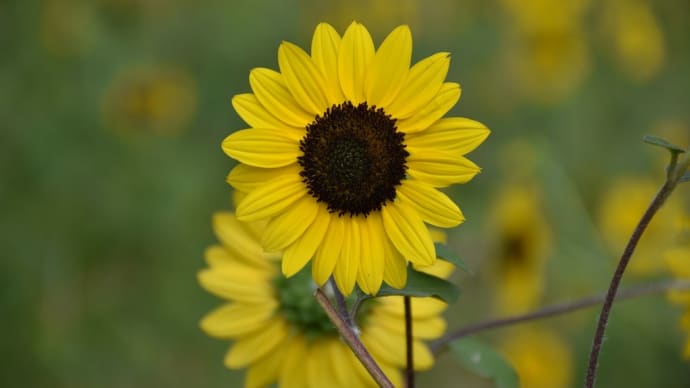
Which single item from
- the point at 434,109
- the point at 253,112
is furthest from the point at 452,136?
the point at 253,112

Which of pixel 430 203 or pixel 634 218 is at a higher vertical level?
pixel 430 203

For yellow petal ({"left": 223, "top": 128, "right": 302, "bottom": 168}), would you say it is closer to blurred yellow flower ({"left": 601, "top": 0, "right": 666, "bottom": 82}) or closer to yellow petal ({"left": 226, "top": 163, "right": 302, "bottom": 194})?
yellow petal ({"left": 226, "top": 163, "right": 302, "bottom": 194})

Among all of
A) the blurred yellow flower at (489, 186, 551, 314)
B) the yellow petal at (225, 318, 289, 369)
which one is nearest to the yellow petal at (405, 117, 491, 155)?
the yellow petal at (225, 318, 289, 369)

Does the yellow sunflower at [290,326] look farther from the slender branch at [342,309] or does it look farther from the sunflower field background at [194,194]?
the sunflower field background at [194,194]

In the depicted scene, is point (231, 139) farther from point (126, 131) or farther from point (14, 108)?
point (126, 131)

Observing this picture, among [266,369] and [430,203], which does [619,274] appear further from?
[266,369]

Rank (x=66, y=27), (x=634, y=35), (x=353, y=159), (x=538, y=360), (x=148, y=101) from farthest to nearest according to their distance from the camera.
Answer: (x=634, y=35) < (x=148, y=101) < (x=66, y=27) < (x=538, y=360) < (x=353, y=159)
